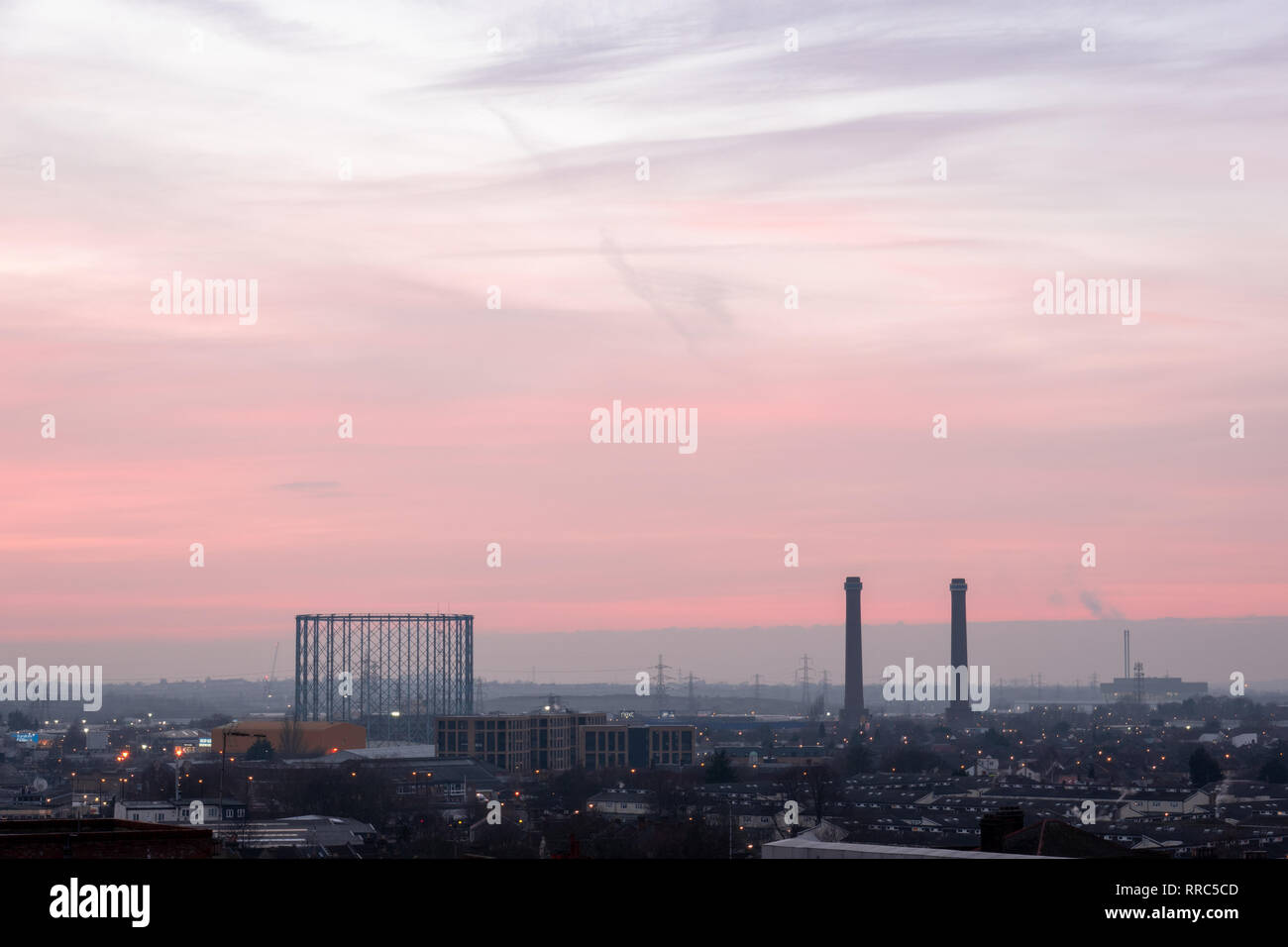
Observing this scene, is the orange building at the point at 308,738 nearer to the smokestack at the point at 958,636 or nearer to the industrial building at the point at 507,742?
the industrial building at the point at 507,742

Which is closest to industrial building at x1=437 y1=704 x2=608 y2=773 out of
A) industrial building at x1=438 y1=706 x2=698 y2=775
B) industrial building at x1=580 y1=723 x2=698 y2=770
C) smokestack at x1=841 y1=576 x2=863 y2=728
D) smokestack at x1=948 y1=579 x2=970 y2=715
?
industrial building at x1=438 y1=706 x2=698 y2=775

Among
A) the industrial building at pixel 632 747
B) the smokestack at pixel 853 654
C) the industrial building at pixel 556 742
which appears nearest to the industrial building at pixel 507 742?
the industrial building at pixel 556 742

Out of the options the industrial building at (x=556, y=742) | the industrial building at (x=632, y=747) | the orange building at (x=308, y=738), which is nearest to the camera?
the industrial building at (x=556, y=742)

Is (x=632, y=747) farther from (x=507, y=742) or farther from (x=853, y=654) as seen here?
(x=853, y=654)

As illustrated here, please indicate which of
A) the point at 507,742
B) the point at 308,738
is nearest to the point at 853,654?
the point at 507,742

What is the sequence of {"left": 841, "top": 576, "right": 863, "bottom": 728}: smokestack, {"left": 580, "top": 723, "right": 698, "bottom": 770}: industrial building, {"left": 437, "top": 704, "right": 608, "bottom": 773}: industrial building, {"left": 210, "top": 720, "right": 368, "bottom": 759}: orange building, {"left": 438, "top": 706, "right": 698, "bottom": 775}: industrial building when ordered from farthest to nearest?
{"left": 841, "top": 576, "right": 863, "bottom": 728}: smokestack, {"left": 580, "top": 723, "right": 698, "bottom": 770}: industrial building, {"left": 210, "top": 720, "right": 368, "bottom": 759}: orange building, {"left": 438, "top": 706, "right": 698, "bottom": 775}: industrial building, {"left": 437, "top": 704, "right": 608, "bottom": 773}: industrial building

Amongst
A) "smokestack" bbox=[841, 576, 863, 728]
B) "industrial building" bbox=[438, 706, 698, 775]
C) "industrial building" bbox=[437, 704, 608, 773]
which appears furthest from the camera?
"smokestack" bbox=[841, 576, 863, 728]

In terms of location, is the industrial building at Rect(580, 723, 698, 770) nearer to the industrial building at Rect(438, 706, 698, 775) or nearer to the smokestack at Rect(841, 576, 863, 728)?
the industrial building at Rect(438, 706, 698, 775)

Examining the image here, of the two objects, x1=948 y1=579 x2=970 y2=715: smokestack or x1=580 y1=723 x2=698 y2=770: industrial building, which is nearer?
x1=580 y1=723 x2=698 y2=770: industrial building
